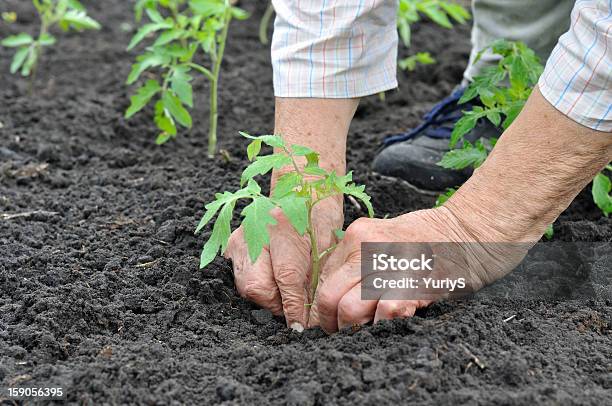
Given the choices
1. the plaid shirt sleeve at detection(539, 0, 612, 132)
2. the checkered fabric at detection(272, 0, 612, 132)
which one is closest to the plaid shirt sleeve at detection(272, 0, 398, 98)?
the checkered fabric at detection(272, 0, 612, 132)

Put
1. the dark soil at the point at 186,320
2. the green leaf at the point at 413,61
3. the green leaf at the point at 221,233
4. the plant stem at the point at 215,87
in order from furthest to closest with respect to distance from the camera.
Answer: the green leaf at the point at 413,61, the plant stem at the point at 215,87, the green leaf at the point at 221,233, the dark soil at the point at 186,320

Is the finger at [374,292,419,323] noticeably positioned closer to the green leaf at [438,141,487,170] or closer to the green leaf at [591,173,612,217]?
the green leaf at [438,141,487,170]

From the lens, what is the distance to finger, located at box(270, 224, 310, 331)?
87.8 inches

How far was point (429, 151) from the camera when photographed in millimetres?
3221

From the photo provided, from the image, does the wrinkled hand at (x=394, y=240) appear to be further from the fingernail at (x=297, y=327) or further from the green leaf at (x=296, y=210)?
the green leaf at (x=296, y=210)

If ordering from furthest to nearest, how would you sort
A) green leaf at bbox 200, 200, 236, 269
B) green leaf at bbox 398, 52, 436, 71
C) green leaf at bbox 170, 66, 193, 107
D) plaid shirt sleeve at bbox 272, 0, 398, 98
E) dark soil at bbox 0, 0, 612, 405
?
1. green leaf at bbox 398, 52, 436, 71
2. green leaf at bbox 170, 66, 193, 107
3. plaid shirt sleeve at bbox 272, 0, 398, 98
4. green leaf at bbox 200, 200, 236, 269
5. dark soil at bbox 0, 0, 612, 405

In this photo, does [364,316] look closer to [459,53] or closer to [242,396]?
[242,396]

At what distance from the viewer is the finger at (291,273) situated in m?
2.23

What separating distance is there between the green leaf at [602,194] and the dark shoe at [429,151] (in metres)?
0.53

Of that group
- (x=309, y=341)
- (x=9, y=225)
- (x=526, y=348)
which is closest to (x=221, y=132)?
(x=9, y=225)

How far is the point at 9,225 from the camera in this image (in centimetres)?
275

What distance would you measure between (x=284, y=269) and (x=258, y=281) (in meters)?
0.08

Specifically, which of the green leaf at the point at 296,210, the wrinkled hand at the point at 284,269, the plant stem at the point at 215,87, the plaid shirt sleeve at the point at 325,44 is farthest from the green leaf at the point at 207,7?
the green leaf at the point at 296,210

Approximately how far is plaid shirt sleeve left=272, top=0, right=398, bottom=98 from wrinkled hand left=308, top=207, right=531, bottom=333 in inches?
20.2
